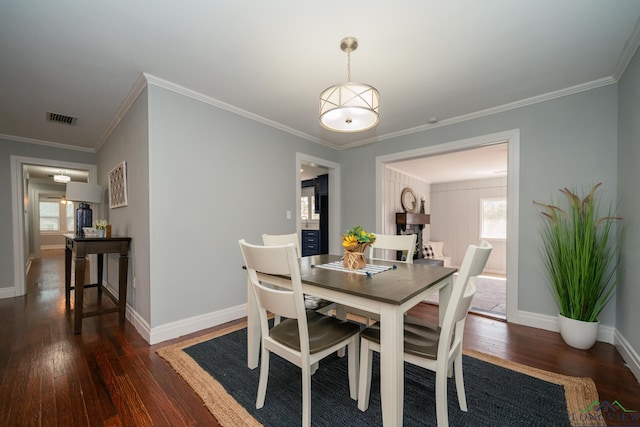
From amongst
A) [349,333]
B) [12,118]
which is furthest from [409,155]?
[12,118]

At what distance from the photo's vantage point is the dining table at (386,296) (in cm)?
117

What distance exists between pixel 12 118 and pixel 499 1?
490cm

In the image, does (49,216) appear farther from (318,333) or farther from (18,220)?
(318,333)

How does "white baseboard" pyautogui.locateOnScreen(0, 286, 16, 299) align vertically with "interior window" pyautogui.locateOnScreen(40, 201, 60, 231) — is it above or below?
Result: below

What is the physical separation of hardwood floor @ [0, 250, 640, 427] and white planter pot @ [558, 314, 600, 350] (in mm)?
63

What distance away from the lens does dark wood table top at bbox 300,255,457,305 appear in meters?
1.23

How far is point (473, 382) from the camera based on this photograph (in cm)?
174

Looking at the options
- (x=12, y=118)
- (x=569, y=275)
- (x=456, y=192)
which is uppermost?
(x=12, y=118)

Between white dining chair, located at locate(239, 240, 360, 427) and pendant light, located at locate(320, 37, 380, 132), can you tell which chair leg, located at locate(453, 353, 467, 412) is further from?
pendant light, located at locate(320, 37, 380, 132)

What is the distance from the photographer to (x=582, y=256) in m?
2.19

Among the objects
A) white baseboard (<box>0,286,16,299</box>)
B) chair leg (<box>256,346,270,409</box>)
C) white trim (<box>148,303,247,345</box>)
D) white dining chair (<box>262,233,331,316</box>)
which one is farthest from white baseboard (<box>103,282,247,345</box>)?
white baseboard (<box>0,286,16,299</box>)

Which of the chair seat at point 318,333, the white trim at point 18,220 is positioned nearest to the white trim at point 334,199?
the chair seat at point 318,333

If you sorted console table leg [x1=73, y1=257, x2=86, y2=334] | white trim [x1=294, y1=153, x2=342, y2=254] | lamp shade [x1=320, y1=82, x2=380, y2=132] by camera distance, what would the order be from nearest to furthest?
lamp shade [x1=320, y1=82, x2=380, y2=132], console table leg [x1=73, y1=257, x2=86, y2=334], white trim [x1=294, y1=153, x2=342, y2=254]

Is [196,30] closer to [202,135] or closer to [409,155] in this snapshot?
[202,135]
